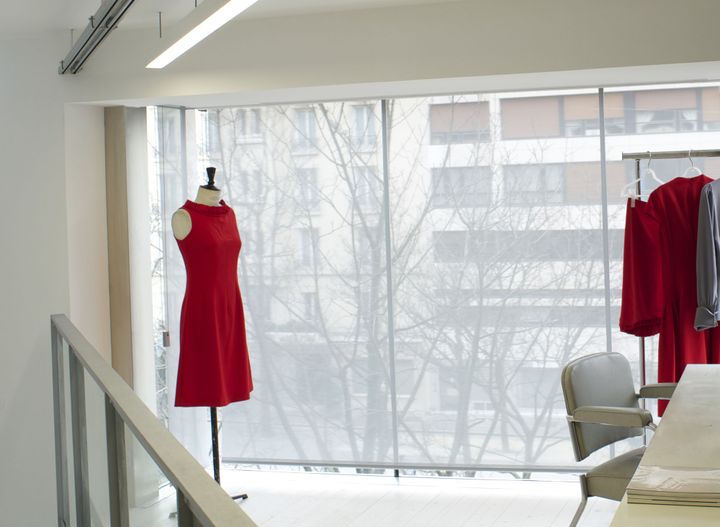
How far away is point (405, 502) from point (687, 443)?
2.60 meters

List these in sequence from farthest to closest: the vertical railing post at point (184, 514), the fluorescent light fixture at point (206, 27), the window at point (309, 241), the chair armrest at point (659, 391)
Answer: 1. the window at point (309, 241)
2. the chair armrest at point (659, 391)
3. the fluorescent light fixture at point (206, 27)
4. the vertical railing post at point (184, 514)

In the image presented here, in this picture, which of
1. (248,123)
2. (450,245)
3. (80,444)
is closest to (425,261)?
(450,245)

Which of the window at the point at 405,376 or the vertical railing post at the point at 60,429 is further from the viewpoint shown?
the window at the point at 405,376

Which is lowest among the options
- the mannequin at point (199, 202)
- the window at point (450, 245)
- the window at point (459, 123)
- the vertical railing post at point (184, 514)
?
the vertical railing post at point (184, 514)

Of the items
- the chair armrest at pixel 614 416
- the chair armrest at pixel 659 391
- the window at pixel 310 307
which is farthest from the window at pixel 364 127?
the chair armrest at pixel 614 416

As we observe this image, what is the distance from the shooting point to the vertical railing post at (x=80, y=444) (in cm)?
285

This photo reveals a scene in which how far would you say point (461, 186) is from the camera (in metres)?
5.04

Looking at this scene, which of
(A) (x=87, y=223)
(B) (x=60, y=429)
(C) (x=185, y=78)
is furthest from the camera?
(A) (x=87, y=223)

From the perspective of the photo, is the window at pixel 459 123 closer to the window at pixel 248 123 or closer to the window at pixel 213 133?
the window at pixel 248 123

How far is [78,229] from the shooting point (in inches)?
194

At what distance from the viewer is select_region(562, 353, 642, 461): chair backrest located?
330 cm

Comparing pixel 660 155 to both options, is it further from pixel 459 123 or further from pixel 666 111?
pixel 459 123

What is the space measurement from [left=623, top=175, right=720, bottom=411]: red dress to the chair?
71 centimetres

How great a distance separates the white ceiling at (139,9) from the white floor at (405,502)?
2538 millimetres
